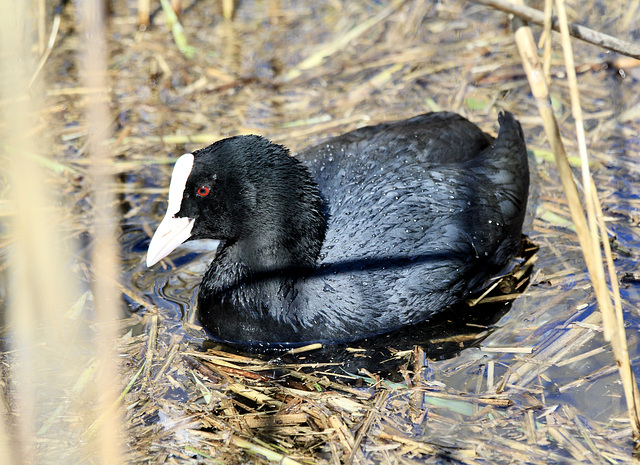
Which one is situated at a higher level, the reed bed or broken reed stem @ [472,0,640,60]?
broken reed stem @ [472,0,640,60]

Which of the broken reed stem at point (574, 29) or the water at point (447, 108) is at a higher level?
the broken reed stem at point (574, 29)

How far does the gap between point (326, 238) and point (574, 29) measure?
1511mm

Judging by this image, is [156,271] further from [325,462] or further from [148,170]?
[325,462]

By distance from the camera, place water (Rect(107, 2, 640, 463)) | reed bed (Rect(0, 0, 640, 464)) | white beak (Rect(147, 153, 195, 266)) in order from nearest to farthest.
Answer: reed bed (Rect(0, 0, 640, 464))
water (Rect(107, 2, 640, 463))
white beak (Rect(147, 153, 195, 266))

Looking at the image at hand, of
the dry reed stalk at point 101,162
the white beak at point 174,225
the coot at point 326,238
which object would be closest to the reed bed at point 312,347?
the dry reed stalk at point 101,162

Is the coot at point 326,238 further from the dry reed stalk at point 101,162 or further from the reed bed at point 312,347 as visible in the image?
the dry reed stalk at point 101,162

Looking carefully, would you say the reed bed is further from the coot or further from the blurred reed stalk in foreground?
the coot

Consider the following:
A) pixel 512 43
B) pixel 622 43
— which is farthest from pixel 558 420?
pixel 512 43

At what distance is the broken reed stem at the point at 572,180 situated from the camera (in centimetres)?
201

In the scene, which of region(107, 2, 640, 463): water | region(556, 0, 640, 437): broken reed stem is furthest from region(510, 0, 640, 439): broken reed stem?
region(107, 2, 640, 463): water

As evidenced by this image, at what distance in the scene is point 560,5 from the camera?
76.8 inches

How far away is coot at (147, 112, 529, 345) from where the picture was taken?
10.3ft

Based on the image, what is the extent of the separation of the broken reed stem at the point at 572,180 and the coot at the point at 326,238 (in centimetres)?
108

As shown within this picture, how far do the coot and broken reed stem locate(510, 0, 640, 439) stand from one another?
3.55 feet
